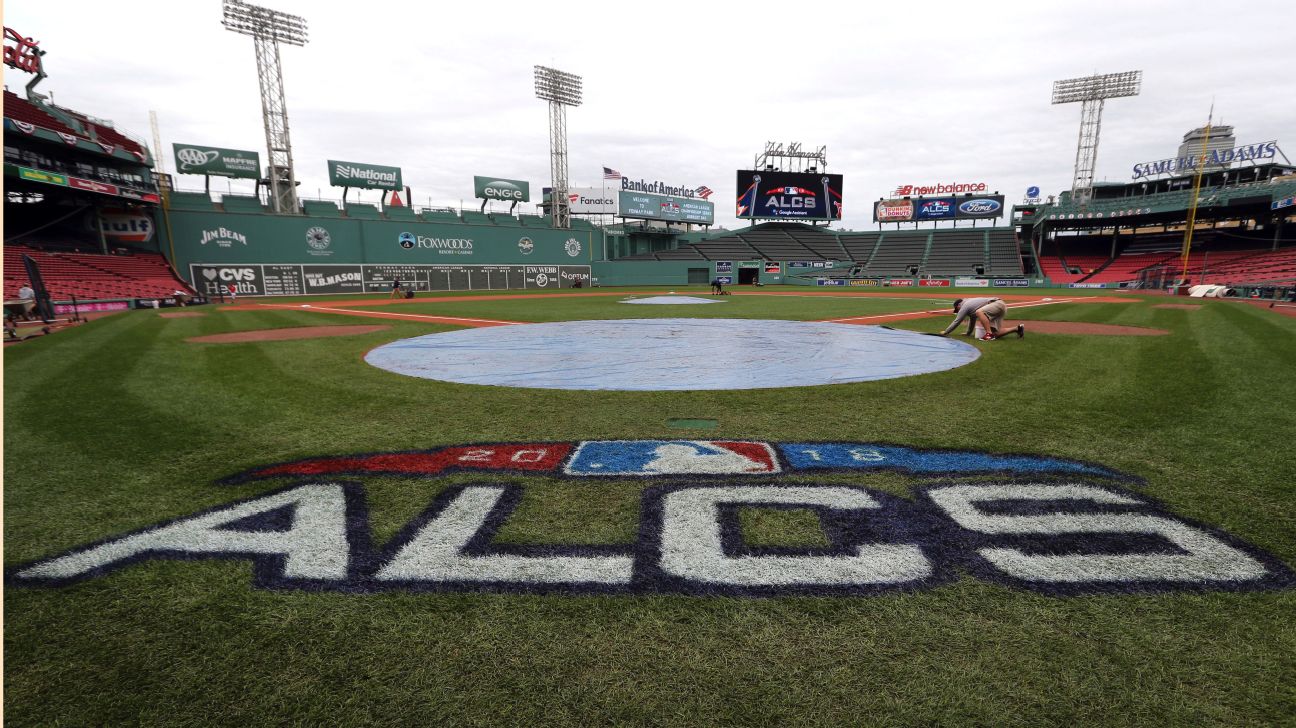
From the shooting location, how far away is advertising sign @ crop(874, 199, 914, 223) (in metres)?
68.4

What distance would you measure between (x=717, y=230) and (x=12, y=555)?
76.7 meters

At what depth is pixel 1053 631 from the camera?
3.34 metres

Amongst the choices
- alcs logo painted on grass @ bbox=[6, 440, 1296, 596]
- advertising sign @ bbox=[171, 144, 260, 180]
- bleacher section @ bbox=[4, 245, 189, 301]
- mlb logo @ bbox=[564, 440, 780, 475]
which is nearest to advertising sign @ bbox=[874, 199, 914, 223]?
advertising sign @ bbox=[171, 144, 260, 180]

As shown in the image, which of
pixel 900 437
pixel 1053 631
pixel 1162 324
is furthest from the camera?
pixel 1162 324

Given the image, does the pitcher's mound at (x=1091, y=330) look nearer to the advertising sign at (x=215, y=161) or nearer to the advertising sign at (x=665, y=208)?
the advertising sign at (x=215, y=161)

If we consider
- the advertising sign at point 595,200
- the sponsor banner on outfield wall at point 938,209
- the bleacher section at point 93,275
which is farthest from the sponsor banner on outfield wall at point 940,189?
the bleacher section at point 93,275

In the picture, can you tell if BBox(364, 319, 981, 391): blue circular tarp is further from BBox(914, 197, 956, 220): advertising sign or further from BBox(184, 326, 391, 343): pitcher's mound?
BBox(914, 197, 956, 220): advertising sign

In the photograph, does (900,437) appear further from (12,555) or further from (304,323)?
(304,323)

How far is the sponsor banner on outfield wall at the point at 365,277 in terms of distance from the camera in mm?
38281

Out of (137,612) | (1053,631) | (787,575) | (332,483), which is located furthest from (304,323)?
(1053,631)

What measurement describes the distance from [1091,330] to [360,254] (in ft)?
143

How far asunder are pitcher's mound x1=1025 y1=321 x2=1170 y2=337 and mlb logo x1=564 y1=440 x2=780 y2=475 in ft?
36.3

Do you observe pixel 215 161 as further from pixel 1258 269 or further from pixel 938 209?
pixel 1258 269

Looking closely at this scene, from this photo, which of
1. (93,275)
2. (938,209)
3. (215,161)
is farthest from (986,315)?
(938,209)
